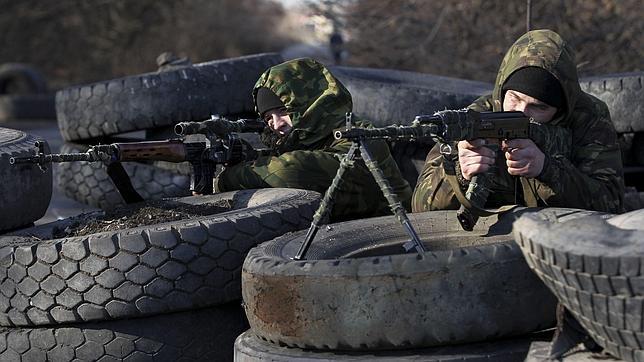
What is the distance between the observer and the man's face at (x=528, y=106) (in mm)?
3986

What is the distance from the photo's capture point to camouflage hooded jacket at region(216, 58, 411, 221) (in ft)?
16.0

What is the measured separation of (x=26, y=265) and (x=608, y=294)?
2166 mm

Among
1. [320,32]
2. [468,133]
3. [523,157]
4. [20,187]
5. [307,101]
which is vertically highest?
[468,133]

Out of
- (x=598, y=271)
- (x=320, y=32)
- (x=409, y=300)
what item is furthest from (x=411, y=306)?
(x=320, y=32)

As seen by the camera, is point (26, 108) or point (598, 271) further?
point (26, 108)

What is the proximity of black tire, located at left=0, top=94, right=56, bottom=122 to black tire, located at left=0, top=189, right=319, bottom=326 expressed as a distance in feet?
42.0

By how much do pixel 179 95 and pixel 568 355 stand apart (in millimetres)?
3952

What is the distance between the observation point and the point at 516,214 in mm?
3607

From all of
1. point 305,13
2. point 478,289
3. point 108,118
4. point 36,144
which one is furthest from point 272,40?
point 478,289

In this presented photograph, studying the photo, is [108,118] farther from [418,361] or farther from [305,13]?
[305,13]

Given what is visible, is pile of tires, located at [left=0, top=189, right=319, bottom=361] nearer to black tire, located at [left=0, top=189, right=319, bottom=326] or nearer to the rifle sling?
black tire, located at [left=0, top=189, right=319, bottom=326]

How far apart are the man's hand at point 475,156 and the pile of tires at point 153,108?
281 cm

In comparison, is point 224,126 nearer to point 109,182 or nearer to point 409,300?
point 109,182

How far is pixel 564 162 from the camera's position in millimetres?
3885
